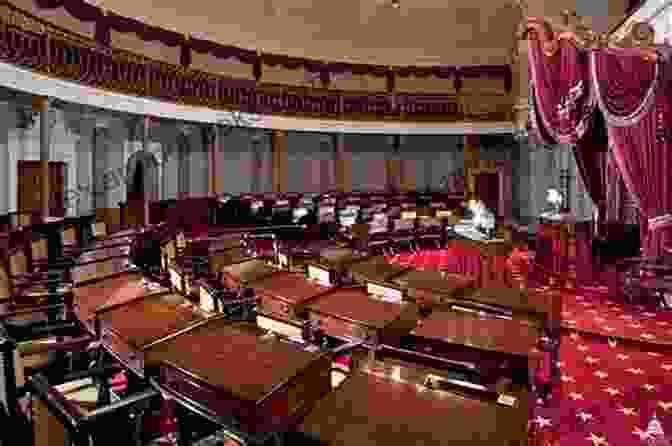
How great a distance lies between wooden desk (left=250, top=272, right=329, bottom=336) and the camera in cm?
287

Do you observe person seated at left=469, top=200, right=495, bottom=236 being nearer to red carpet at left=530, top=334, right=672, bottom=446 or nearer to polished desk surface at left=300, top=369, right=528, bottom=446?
red carpet at left=530, top=334, right=672, bottom=446

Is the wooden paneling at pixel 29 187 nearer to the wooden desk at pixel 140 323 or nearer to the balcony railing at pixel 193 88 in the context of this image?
the balcony railing at pixel 193 88

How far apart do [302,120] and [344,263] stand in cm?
1159

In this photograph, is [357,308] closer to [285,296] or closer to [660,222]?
[285,296]

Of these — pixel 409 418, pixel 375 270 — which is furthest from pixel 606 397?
pixel 409 418

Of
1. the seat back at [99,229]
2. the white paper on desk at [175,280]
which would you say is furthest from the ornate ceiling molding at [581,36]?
the seat back at [99,229]

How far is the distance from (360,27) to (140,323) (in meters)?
17.7

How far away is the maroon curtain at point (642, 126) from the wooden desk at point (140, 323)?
603 cm

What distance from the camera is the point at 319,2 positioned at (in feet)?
53.4

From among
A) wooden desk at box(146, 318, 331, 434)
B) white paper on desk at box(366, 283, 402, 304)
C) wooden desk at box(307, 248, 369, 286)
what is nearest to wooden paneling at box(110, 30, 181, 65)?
wooden desk at box(307, 248, 369, 286)

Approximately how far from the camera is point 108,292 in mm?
3252

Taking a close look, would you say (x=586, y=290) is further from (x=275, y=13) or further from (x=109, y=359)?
(x=275, y=13)

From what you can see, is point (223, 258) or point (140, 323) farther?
point (223, 258)

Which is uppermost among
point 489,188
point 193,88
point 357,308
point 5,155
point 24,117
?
point 193,88
